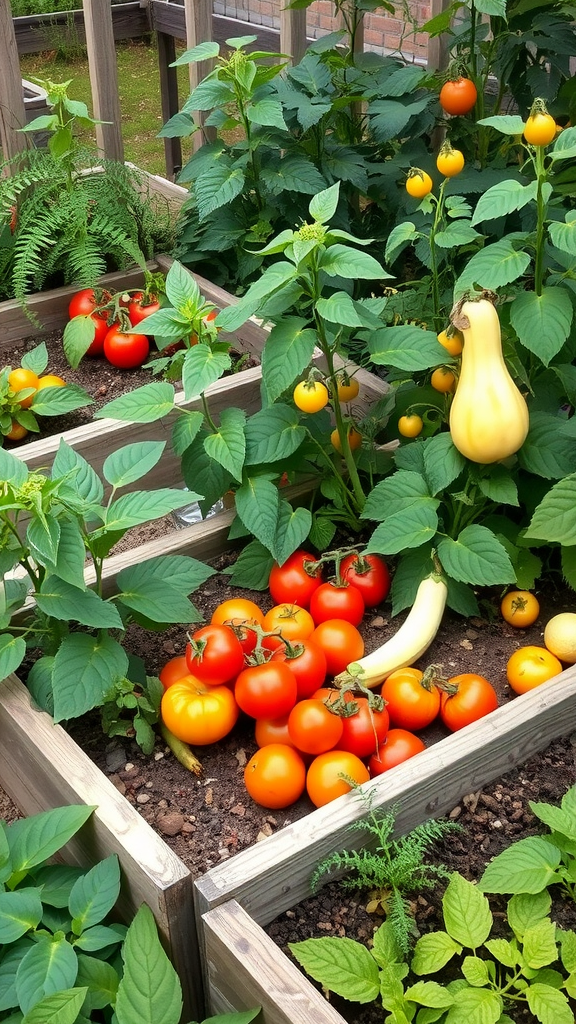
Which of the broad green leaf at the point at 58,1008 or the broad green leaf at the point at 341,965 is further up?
the broad green leaf at the point at 341,965

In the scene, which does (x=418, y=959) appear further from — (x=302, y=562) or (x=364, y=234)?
(x=364, y=234)

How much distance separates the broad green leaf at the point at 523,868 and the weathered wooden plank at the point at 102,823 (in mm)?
472

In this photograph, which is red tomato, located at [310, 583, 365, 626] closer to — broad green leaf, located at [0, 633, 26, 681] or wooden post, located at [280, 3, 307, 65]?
broad green leaf, located at [0, 633, 26, 681]

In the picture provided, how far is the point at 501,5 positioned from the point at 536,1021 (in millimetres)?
2105

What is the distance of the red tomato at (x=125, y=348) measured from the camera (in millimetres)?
2803

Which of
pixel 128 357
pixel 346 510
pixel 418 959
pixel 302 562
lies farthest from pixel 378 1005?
pixel 128 357

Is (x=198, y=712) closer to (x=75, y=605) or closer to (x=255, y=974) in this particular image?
(x=75, y=605)

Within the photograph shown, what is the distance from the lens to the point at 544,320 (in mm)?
1806

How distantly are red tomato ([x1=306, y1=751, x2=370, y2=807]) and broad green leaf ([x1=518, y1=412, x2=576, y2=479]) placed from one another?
2.32ft

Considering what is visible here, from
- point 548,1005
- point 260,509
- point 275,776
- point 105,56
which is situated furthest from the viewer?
point 105,56

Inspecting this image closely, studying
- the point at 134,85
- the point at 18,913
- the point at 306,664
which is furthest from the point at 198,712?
the point at 134,85

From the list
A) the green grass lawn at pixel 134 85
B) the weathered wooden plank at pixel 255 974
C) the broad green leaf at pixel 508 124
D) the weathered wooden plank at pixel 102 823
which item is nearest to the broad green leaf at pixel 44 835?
the weathered wooden plank at pixel 102 823

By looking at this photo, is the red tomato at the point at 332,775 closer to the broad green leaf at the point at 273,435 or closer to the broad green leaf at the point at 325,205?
the broad green leaf at the point at 273,435

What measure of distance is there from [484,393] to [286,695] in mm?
673
